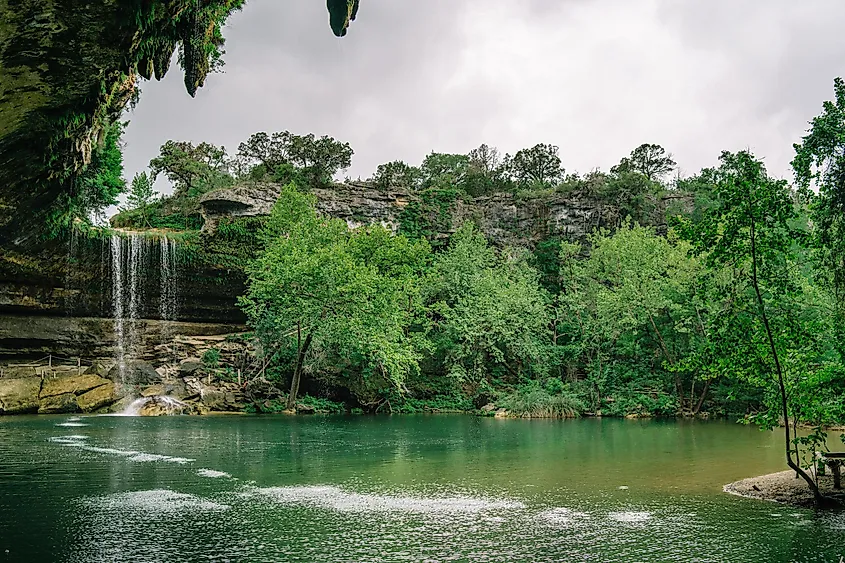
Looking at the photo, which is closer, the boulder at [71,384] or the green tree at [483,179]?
the boulder at [71,384]

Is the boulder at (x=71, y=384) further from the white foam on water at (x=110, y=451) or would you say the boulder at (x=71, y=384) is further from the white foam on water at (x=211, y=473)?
the white foam on water at (x=211, y=473)

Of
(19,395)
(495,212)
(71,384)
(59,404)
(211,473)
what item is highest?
(495,212)

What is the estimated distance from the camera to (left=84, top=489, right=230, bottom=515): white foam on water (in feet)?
37.4

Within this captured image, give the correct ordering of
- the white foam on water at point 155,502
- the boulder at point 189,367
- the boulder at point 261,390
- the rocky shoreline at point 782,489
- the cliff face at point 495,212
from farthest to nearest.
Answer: the cliff face at point 495,212, the boulder at point 189,367, the boulder at point 261,390, the rocky shoreline at point 782,489, the white foam on water at point 155,502

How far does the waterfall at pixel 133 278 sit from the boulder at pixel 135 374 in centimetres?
120

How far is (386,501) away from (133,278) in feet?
104

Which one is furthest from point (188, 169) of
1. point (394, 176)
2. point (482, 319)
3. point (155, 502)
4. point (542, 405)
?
point (155, 502)

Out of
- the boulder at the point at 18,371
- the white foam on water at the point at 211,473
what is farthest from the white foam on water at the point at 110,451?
the boulder at the point at 18,371

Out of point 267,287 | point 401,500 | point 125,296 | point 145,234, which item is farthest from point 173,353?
point 401,500

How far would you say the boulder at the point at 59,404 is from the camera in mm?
31125

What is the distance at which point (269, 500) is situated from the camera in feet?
40.7

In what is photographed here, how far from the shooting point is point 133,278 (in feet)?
129

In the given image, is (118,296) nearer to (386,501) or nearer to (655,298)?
(655,298)

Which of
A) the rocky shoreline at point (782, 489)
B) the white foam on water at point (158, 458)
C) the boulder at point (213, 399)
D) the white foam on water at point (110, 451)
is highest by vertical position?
the boulder at point (213, 399)
